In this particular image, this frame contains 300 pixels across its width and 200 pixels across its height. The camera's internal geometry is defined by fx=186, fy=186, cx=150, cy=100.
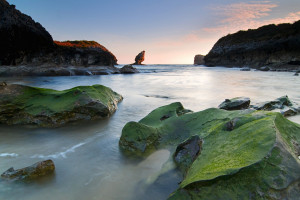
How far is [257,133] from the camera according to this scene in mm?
2205

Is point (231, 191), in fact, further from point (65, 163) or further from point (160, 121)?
point (160, 121)

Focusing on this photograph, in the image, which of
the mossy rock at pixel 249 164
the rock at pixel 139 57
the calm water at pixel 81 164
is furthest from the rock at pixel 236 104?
the rock at pixel 139 57

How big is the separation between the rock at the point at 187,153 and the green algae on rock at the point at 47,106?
137 inches

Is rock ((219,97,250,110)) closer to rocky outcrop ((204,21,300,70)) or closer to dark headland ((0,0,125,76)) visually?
dark headland ((0,0,125,76))

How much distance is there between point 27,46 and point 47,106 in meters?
27.8

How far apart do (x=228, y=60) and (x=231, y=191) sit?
214 feet

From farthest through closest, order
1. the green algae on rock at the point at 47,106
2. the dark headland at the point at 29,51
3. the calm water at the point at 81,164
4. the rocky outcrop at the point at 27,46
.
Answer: the rocky outcrop at the point at 27,46 < the dark headland at the point at 29,51 < the green algae on rock at the point at 47,106 < the calm water at the point at 81,164

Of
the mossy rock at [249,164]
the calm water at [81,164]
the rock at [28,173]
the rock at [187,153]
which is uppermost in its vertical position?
the mossy rock at [249,164]

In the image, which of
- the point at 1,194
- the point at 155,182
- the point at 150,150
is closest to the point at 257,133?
the point at 155,182

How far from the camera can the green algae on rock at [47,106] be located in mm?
5227

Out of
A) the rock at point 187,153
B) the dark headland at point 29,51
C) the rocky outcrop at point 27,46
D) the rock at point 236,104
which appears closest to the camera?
the rock at point 187,153

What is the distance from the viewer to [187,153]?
3.06 m

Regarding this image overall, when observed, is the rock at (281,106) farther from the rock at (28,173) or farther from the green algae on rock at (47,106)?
the rock at (28,173)

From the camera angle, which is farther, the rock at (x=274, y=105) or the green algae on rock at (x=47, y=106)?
the rock at (x=274, y=105)
